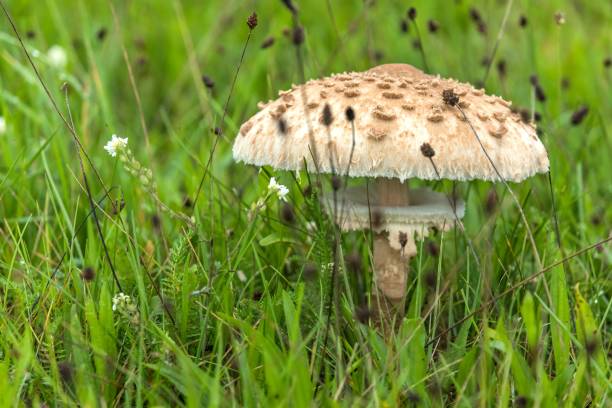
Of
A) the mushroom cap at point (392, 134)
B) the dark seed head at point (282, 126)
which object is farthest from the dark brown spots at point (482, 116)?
the dark seed head at point (282, 126)

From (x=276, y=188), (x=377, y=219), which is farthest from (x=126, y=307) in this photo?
(x=377, y=219)

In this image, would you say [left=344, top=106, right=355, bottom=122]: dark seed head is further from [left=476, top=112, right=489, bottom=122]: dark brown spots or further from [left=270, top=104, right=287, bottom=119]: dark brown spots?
[left=476, top=112, right=489, bottom=122]: dark brown spots

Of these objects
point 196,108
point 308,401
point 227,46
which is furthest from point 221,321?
point 227,46

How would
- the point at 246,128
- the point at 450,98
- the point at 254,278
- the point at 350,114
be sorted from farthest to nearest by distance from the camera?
the point at 254,278 < the point at 246,128 < the point at 450,98 < the point at 350,114

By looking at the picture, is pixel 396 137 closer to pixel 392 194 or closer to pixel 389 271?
pixel 392 194

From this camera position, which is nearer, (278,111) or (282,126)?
(282,126)
